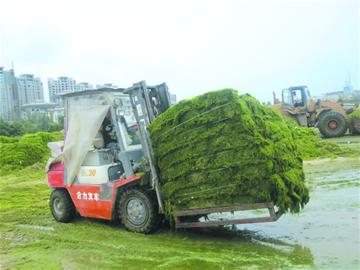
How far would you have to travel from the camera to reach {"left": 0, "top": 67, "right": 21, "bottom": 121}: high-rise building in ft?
86.8

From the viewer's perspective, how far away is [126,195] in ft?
20.6

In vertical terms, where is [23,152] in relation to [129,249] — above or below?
above

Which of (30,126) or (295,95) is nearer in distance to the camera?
(295,95)

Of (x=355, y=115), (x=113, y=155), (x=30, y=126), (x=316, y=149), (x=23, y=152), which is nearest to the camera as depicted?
(x=113, y=155)

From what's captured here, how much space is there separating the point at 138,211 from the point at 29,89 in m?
29.1

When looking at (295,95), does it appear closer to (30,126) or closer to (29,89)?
(30,126)

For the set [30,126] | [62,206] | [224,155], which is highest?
[30,126]

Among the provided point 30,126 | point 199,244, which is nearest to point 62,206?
point 199,244

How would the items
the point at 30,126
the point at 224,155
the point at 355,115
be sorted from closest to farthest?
1. the point at 224,155
2. the point at 355,115
3. the point at 30,126

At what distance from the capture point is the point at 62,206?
7.31 metres

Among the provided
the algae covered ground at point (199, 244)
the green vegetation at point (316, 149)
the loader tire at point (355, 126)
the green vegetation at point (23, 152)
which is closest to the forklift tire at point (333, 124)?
the loader tire at point (355, 126)

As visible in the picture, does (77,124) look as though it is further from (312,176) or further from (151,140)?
(312,176)

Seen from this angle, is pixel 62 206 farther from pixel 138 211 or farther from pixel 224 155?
pixel 224 155

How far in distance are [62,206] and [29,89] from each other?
27565 mm
